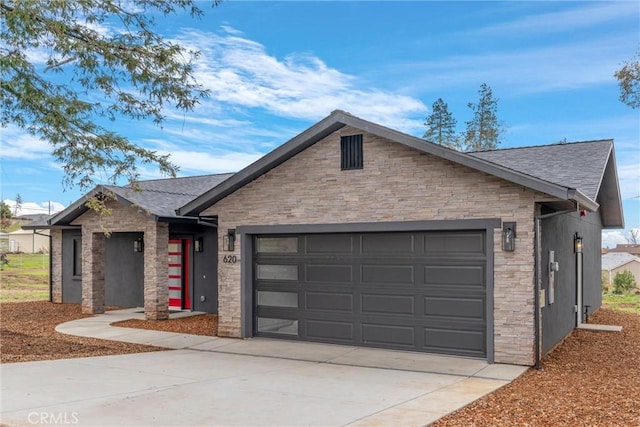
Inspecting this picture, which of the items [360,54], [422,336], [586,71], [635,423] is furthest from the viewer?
[586,71]

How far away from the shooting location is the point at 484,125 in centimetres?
3778

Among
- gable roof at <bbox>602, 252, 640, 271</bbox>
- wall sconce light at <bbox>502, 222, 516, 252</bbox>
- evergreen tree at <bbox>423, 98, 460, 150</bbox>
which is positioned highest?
evergreen tree at <bbox>423, 98, 460, 150</bbox>

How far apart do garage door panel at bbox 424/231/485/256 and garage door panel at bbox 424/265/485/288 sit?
0.79ft

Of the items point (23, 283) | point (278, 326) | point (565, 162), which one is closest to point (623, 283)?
point (565, 162)

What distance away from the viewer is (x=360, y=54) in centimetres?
1950

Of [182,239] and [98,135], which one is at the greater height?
[98,135]

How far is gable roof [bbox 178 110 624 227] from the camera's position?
27.2 ft

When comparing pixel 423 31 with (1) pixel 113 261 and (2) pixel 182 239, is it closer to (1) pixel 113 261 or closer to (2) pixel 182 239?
(2) pixel 182 239

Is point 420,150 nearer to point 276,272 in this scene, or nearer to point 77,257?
point 276,272

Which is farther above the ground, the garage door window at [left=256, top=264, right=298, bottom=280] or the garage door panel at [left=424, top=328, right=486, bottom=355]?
the garage door window at [left=256, top=264, right=298, bottom=280]

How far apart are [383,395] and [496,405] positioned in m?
1.35

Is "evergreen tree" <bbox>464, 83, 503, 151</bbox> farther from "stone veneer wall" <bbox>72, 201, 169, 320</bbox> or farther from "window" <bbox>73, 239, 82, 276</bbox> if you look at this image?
"stone veneer wall" <bbox>72, 201, 169, 320</bbox>

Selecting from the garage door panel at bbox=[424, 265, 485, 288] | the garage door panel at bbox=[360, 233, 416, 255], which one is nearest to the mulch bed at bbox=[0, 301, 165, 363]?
the garage door panel at bbox=[360, 233, 416, 255]

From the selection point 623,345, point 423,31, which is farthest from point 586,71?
point 623,345
